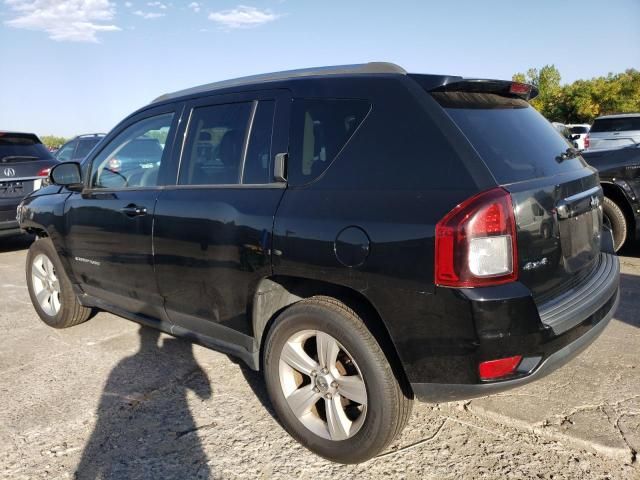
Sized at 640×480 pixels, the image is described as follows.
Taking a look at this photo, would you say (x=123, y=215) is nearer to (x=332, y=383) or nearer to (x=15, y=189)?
(x=332, y=383)

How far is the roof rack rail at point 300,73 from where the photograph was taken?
99.7 inches

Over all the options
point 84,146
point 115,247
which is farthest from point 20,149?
point 115,247

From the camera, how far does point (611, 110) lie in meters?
38.9

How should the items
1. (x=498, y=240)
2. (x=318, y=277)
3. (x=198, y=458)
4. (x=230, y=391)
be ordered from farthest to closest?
(x=230, y=391) → (x=198, y=458) → (x=318, y=277) → (x=498, y=240)

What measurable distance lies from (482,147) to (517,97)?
79 centimetres

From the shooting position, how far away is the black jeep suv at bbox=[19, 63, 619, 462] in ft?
6.83

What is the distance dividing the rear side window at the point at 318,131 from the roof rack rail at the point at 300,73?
19cm

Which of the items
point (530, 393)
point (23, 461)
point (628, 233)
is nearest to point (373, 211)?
point (530, 393)

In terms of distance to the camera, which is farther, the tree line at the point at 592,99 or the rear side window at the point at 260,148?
the tree line at the point at 592,99

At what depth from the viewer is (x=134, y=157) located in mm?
3805

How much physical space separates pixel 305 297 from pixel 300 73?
122 centimetres

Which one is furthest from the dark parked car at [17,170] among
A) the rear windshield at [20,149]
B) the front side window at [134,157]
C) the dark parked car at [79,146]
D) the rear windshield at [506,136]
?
the rear windshield at [506,136]

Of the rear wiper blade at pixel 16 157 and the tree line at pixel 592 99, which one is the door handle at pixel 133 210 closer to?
the rear wiper blade at pixel 16 157

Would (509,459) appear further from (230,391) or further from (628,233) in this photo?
(628,233)
